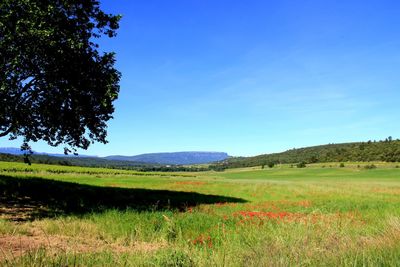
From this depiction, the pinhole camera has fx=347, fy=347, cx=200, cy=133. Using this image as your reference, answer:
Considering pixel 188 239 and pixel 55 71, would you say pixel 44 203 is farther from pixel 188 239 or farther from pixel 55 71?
pixel 188 239

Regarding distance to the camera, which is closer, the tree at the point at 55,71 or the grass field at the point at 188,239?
the grass field at the point at 188,239

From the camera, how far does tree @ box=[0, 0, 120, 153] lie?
707 inches

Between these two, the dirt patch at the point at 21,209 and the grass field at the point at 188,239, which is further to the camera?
the dirt patch at the point at 21,209

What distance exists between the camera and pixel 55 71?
20.0 metres

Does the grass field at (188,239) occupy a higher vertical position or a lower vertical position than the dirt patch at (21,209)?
higher

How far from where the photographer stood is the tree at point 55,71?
707 inches

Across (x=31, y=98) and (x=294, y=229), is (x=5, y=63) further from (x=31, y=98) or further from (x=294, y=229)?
(x=294, y=229)

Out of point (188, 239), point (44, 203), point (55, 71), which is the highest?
point (55, 71)

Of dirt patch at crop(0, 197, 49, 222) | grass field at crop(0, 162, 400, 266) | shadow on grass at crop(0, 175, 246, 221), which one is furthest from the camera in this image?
shadow on grass at crop(0, 175, 246, 221)

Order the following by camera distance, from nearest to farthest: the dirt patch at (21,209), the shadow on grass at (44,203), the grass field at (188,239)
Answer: the grass field at (188,239) → the dirt patch at (21,209) → the shadow on grass at (44,203)

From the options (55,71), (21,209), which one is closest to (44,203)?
(21,209)

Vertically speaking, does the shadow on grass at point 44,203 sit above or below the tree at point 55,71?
below

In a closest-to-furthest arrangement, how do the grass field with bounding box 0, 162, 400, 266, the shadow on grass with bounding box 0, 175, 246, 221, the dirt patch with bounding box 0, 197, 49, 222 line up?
the grass field with bounding box 0, 162, 400, 266 → the dirt patch with bounding box 0, 197, 49, 222 → the shadow on grass with bounding box 0, 175, 246, 221

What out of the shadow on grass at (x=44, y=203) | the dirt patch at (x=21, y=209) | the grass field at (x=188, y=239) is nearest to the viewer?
the grass field at (x=188, y=239)
